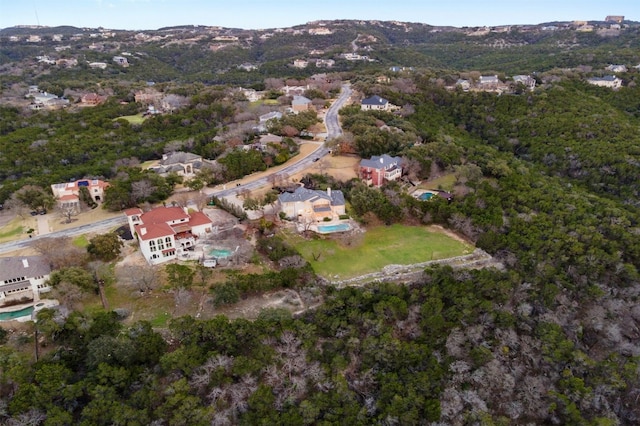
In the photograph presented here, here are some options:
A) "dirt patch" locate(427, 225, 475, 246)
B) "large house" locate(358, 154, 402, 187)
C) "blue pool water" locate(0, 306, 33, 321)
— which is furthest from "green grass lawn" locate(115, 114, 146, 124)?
"dirt patch" locate(427, 225, 475, 246)

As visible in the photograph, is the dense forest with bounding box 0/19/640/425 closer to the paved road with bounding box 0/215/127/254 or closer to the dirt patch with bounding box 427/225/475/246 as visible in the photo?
the dirt patch with bounding box 427/225/475/246

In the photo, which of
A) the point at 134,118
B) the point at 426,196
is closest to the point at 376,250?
the point at 426,196

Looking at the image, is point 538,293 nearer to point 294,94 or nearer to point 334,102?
point 334,102

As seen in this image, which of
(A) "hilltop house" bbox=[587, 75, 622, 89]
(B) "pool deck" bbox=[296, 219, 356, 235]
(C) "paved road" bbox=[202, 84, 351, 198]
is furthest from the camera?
(A) "hilltop house" bbox=[587, 75, 622, 89]

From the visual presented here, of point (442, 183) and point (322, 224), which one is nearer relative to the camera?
point (322, 224)

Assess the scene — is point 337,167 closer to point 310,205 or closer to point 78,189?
point 310,205

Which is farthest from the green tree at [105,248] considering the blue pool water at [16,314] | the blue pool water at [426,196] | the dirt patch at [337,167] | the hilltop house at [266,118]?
the hilltop house at [266,118]
